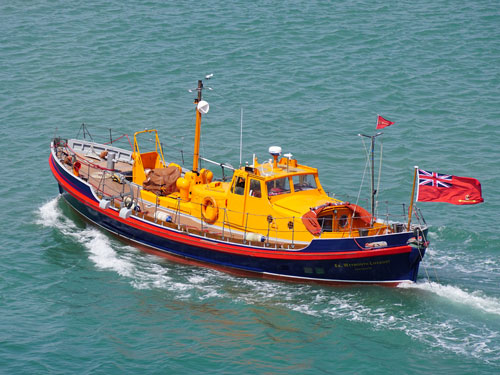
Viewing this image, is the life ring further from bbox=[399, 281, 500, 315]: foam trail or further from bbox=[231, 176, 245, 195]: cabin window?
bbox=[399, 281, 500, 315]: foam trail

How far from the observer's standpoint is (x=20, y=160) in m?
38.4

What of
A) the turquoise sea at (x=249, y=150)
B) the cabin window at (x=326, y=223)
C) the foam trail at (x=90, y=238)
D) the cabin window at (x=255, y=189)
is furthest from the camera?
the foam trail at (x=90, y=238)

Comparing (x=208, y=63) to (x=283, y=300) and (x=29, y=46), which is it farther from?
(x=283, y=300)

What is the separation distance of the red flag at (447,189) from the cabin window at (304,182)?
556 centimetres

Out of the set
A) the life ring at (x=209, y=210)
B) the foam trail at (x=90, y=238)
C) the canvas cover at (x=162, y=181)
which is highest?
the canvas cover at (x=162, y=181)

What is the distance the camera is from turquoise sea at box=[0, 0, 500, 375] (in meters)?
22.6

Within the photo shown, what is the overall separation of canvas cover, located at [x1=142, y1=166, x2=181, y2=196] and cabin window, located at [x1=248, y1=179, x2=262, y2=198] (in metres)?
4.04

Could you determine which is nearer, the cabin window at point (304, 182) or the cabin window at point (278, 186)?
the cabin window at point (278, 186)

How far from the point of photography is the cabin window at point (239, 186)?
27969mm

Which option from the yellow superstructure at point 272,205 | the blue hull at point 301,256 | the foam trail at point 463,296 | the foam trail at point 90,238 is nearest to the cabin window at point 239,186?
the yellow superstructure at point 272,205

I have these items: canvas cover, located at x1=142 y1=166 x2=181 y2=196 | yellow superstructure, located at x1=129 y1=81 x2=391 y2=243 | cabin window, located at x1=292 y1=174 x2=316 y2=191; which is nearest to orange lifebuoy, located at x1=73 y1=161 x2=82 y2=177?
canvas cover, located at x1=142 y1=166 x2=181 y2=196

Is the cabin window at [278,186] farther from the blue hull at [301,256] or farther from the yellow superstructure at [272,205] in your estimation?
the blue hull at [301,256]

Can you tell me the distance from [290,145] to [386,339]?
17.8m

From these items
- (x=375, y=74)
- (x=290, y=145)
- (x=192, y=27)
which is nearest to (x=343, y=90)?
(x=375, y=74)
